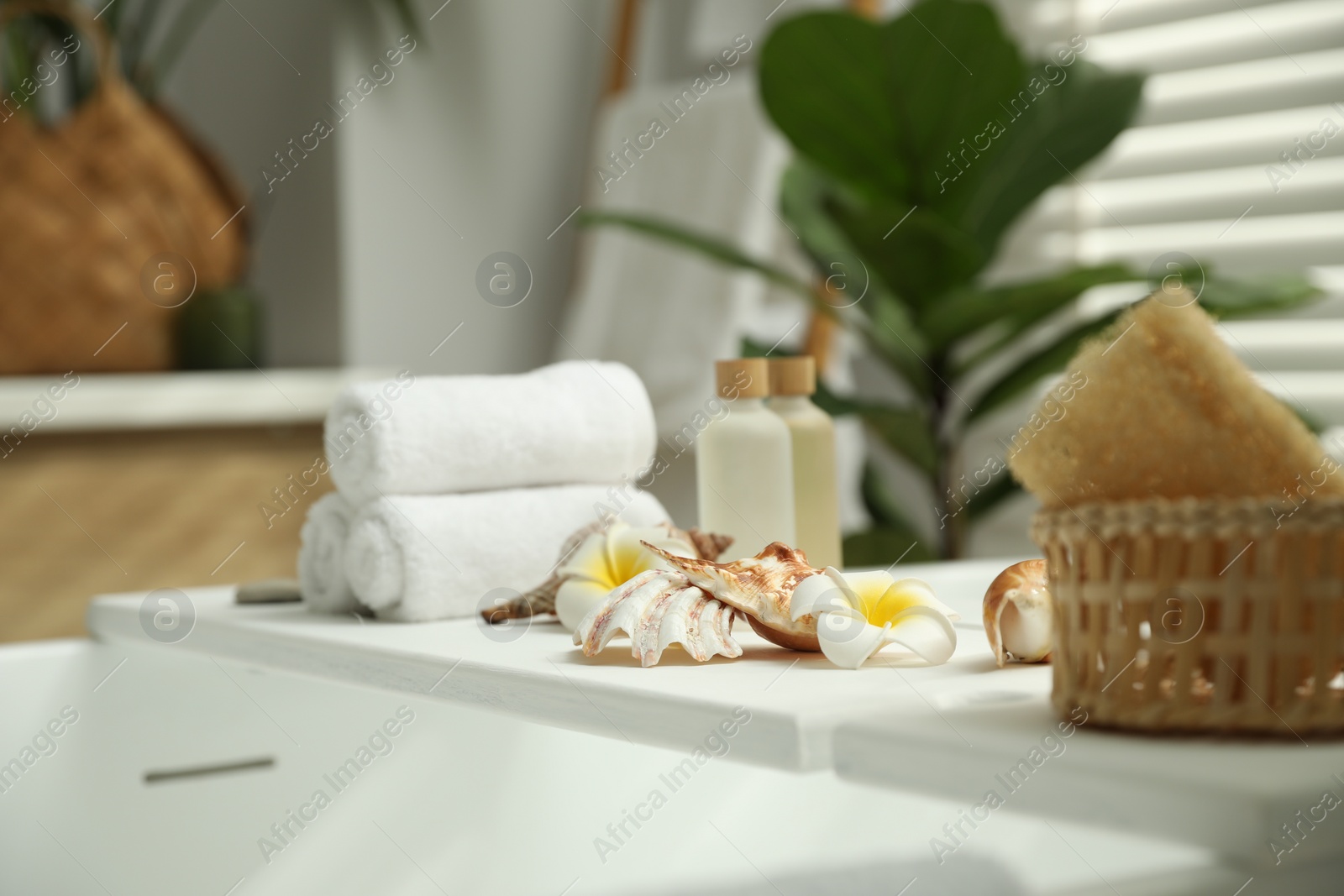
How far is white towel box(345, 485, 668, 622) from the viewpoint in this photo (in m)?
0.71

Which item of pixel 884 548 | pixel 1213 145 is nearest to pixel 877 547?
pixel 884 548

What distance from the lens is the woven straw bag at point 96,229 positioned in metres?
1.55

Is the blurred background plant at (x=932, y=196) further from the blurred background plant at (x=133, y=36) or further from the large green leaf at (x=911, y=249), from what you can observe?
the blurred background plant at (x=133, y=36)

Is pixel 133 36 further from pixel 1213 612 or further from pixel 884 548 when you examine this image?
pixel 1213 612

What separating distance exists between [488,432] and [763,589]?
242 mm

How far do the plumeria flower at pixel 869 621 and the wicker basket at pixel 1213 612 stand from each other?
0.45 feet

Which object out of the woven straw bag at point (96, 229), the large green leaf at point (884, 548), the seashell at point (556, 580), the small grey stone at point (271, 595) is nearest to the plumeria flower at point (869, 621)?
the seashell at point (556, 580)

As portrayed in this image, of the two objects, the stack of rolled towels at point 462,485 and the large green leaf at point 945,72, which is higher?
the large green leaf at point 945,72

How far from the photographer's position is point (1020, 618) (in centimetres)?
54

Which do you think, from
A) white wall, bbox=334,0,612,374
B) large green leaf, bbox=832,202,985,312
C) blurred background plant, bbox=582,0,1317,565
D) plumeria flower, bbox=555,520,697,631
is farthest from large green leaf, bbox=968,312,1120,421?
white wall, bbox=334,0,612,374

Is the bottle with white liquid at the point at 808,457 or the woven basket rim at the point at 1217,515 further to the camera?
the bottle with white liquid at the point at 808,457

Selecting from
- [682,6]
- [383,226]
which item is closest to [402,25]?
[383,226]

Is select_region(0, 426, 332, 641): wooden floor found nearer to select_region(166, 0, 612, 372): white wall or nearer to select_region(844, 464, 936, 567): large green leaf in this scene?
select_region(166, 0, 612, 372): white wall

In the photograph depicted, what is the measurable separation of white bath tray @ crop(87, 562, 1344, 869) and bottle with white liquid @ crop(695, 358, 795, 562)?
0.09 m
